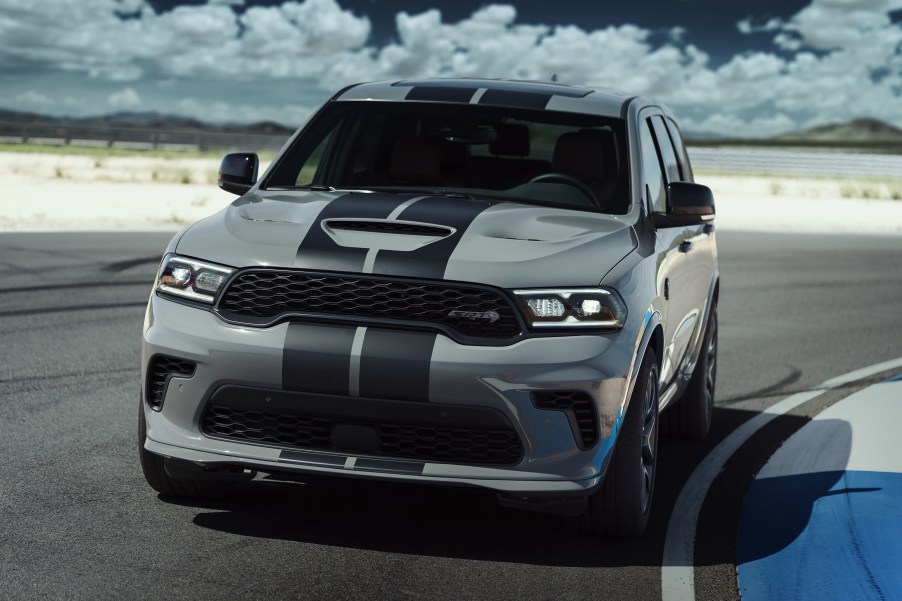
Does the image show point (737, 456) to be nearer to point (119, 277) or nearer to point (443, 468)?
point (443, 468)

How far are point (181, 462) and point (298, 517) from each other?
26.1 inches

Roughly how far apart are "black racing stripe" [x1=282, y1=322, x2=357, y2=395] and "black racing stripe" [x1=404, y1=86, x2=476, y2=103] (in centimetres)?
227

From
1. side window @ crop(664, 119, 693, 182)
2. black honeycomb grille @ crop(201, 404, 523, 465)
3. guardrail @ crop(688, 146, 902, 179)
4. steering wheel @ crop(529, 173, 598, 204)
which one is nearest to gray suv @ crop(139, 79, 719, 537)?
black honeycomb grille @ crop(201, 404, 523, 465)

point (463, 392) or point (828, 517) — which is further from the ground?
point (463, 392)

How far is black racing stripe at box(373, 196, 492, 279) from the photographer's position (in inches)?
197

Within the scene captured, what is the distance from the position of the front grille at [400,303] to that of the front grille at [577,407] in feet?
0.87

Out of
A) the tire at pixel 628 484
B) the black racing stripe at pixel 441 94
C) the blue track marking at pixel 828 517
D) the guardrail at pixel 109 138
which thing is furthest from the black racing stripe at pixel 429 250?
the guardrail at pixel 109 138

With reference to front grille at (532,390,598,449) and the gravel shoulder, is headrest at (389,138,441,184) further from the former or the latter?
the gravel shoulder

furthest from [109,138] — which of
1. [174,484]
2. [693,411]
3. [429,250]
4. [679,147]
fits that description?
[429,250]

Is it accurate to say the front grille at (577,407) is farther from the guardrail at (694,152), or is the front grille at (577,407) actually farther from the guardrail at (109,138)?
the guardrail at (109,138)

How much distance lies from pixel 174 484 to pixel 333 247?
1.36m

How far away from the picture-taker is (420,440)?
5.00 meters

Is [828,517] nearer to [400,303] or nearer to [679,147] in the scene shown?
[400,303]

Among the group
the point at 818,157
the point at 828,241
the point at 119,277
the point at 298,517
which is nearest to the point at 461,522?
the point at 298,517
